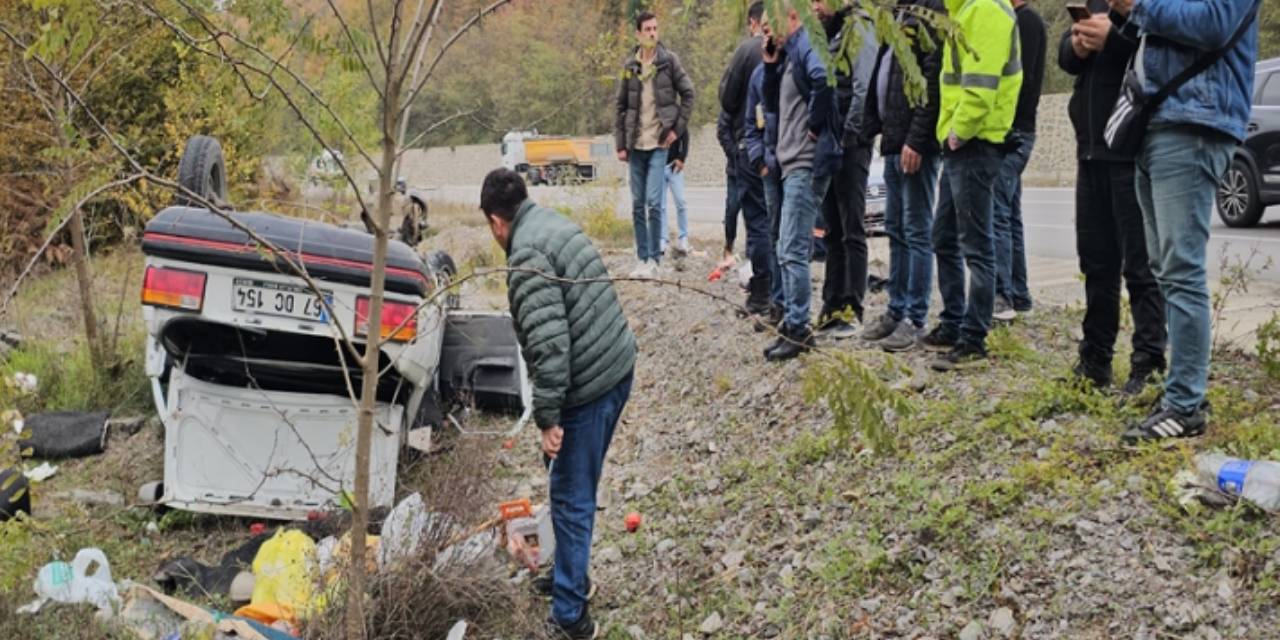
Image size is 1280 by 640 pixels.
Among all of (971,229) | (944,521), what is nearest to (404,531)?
(944,521)

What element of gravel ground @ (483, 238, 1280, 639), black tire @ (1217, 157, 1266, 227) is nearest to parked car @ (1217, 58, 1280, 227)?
black tire @ (1217, 157, 1266, 227)

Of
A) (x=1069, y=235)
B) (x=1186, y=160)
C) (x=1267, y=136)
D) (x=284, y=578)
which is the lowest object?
(x=284, y=578)

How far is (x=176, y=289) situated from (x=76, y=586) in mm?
1421

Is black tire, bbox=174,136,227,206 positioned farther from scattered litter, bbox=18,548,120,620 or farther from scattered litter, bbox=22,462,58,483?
scattered litter, bbox=18,548,120,620

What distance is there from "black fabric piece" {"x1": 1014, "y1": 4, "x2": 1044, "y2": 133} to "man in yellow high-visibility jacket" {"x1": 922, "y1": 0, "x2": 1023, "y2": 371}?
1.30ft

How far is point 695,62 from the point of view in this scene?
119 ft

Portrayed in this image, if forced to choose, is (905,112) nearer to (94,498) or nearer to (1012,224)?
(1012,224)

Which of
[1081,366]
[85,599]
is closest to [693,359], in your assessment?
[1081,366]

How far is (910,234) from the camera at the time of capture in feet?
19.6

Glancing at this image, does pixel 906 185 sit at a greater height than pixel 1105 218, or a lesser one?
greater

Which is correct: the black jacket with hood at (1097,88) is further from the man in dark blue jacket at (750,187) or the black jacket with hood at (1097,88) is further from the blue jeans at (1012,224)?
the man in dark blue jacket at (750,187)

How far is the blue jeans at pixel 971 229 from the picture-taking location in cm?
532

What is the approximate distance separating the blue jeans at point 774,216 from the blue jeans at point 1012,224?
130 centimetres

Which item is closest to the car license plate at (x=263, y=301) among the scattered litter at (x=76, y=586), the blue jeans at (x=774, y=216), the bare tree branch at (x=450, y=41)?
the scattered litter at (x=76, y=586)
